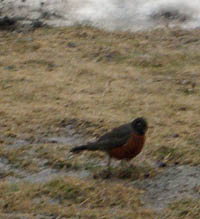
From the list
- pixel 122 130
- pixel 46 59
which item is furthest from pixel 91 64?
pixel 122 130

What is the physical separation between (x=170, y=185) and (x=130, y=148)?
42cm

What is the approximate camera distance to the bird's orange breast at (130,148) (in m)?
5.58

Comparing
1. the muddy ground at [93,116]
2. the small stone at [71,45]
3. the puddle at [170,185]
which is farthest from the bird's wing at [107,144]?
the small stone at [71,45]

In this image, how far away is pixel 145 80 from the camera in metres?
7.83

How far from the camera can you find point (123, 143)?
18.4 feet

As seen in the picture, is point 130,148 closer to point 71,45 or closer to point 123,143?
point 123,143

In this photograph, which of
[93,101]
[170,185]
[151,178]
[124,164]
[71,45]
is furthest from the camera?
[71,45]

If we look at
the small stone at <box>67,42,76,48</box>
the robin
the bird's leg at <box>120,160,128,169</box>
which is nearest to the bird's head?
the robin

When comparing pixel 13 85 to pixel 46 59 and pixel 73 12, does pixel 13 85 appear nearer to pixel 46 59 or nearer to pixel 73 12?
pixel 46 59

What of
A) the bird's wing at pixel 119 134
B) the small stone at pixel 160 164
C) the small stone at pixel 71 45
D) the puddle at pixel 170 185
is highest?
the bird's wing at pixel 119 134

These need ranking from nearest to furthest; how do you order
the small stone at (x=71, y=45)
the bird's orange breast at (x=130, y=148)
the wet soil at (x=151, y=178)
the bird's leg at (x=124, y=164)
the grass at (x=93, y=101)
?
the grass at (x=93, y=101)
the wet soil at (x=151, y=178)
the bird's orange breast at (x=130, y=148)
the bird's leg at (x=124, y=164)
the small stone at (x=71, y=45)

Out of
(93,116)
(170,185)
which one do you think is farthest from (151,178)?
(93,116)

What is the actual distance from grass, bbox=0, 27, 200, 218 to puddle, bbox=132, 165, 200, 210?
10 centimetres

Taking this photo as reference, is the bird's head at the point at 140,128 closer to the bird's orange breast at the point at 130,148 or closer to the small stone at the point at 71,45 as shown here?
the bird's orange breast at the point at 130,148
